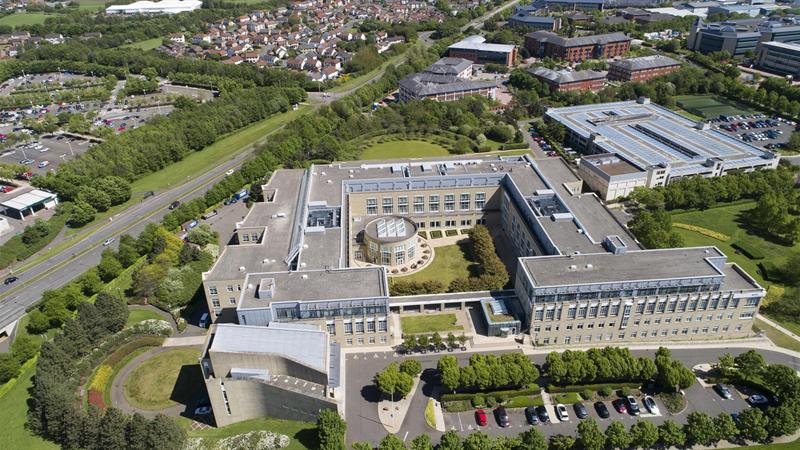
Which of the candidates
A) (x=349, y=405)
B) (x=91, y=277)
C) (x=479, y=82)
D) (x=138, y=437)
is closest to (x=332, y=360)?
(x=349, y=405)

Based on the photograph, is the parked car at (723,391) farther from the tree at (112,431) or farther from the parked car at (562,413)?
the tree at (112,431)

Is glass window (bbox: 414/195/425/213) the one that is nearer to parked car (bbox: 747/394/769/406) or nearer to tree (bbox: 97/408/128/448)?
parked car (bbox: 747/394/769/406)

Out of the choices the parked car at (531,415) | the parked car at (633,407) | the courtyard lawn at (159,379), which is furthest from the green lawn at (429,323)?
the courtyard lawn at (159,379)

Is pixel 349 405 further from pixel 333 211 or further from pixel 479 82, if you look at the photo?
pixel 479 82

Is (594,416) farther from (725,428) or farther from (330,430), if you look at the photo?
(330,430)

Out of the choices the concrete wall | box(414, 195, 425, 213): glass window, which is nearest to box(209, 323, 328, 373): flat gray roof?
the concrete wall

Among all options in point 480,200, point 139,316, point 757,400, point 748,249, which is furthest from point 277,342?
point 748,249
